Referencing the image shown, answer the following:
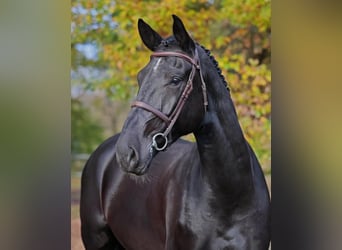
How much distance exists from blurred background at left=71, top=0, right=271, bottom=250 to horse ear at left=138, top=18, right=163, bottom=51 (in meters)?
0.96

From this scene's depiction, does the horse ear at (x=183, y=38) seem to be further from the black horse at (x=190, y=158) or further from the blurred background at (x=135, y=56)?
the blurred background at (x=135, y=56)

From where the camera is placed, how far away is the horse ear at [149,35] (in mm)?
2393

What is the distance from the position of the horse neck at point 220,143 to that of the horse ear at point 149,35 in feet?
0.80

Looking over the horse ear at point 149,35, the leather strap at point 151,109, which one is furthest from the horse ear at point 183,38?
the leather strap at point 151,109


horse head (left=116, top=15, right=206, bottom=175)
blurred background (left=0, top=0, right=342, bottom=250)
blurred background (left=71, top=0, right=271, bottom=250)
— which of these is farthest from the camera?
blurred background (left=71, top=0, right=271, bottom=250)

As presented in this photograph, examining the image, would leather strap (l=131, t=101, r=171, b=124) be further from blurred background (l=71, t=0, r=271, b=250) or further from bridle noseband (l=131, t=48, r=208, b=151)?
blurred background (l=71, t=0, r=271, b=250)

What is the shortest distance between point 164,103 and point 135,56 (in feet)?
4.62

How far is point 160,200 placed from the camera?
9.43 feet

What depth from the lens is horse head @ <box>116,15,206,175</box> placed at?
217 cm

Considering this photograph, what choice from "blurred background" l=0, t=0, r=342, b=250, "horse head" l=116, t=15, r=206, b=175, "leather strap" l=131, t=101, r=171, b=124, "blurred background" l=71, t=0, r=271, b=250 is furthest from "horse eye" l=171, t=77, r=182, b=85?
"blurred background" l=71, t=0, r=271, b=250
